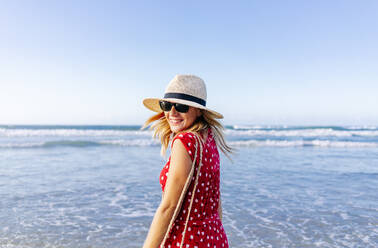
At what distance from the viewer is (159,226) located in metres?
1.51

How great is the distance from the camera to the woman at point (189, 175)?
1.48 meters

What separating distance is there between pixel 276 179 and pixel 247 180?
0.92 m

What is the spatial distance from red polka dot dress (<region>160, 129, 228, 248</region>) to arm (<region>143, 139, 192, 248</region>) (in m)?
A: 0.04

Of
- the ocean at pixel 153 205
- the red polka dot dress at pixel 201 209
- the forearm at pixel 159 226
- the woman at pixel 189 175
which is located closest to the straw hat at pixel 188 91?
the woman at pixel 189 175

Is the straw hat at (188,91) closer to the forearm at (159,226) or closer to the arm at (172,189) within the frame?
the arm at (172,189)

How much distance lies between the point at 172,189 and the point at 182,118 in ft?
1.60

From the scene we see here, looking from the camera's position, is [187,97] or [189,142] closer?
[189,142]

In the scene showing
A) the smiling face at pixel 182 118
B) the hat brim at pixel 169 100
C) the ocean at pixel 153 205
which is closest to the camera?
the hat brim at pixel 169 100

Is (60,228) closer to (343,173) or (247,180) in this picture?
(247,180)

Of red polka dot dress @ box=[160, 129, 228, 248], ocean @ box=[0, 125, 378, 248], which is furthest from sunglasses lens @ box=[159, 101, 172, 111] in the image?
ocean @ box=[0, 125, 378, 248]

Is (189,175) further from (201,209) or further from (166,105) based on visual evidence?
(166,105)

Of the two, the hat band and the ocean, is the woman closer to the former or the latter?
the hat band

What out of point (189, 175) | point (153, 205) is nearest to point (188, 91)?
point (189, 175)

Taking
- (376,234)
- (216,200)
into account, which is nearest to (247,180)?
(376,234)
